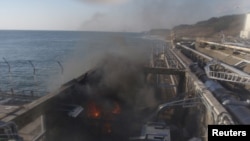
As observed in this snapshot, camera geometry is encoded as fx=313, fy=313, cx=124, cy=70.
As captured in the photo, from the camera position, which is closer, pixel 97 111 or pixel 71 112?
pixel 71 112

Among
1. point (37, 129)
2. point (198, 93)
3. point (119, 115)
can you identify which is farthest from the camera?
point (119, 115)

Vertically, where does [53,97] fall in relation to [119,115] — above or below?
above

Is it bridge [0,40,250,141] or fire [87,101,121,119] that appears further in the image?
fire [87,101,121,119]

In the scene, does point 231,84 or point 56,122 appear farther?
point 231,84

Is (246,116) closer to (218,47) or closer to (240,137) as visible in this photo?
(240,137)

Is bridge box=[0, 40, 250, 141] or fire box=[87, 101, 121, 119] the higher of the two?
bridge box=[0, 40, 250, 141]

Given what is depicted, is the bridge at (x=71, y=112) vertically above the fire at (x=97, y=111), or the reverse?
the bridge at (x=71, y=112)

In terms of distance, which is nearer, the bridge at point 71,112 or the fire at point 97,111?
the bridge at point 71,112

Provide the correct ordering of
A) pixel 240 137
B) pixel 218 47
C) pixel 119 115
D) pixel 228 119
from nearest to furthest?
pixel 240 137 → pixel 228 119 → pixel 119 115 → pixel 218 47

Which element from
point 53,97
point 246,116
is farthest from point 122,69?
point 246,116

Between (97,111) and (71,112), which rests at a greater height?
(71,112)
